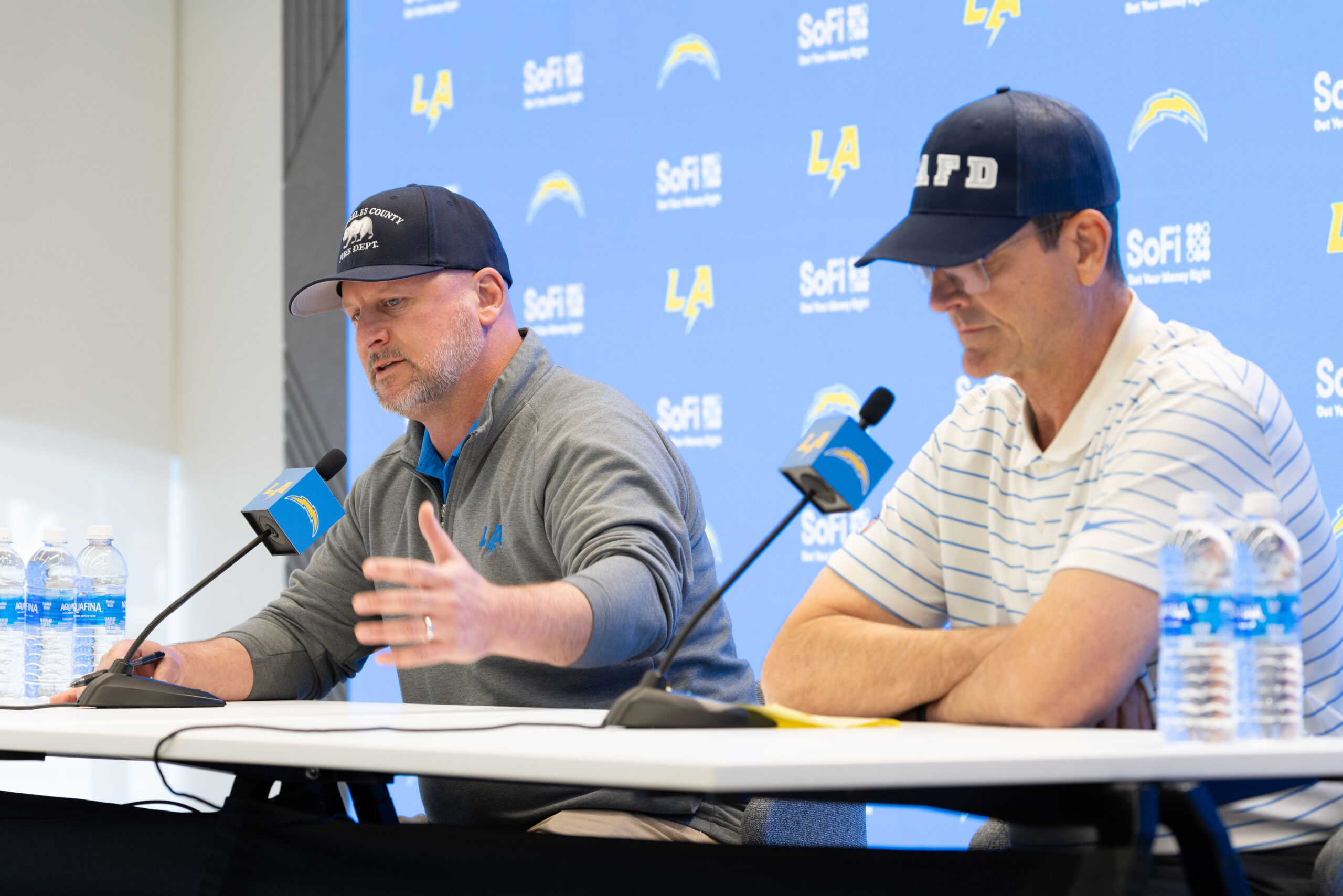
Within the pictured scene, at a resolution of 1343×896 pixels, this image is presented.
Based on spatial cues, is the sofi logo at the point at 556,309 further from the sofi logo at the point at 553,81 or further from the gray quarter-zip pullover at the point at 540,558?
the gray quarter-zip pullover at the point at 540,558

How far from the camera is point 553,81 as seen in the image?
3645mm

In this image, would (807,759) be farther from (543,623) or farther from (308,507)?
(308,507)

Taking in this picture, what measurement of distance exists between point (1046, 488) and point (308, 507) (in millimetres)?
958

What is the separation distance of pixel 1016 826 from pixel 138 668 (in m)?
1.30

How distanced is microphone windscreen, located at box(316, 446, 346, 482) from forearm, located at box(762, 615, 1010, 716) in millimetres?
671

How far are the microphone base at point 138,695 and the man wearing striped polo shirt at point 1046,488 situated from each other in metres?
0.75

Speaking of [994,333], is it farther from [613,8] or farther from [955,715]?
[613,8]

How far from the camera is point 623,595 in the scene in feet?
5.16

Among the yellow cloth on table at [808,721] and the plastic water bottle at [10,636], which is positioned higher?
the yellow cloth on table at [808,721]

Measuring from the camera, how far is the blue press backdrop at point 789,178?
8.48 ft

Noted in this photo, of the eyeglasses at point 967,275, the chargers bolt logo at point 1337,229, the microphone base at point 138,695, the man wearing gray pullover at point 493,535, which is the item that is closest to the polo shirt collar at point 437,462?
the man wearing gray pullover at point 493,535

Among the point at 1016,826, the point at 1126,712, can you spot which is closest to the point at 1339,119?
the point at 1126,712

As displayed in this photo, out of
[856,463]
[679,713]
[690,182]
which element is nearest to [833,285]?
[690,182]

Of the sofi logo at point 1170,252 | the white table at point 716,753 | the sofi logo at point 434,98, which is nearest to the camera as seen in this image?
the white table at point 716,753
